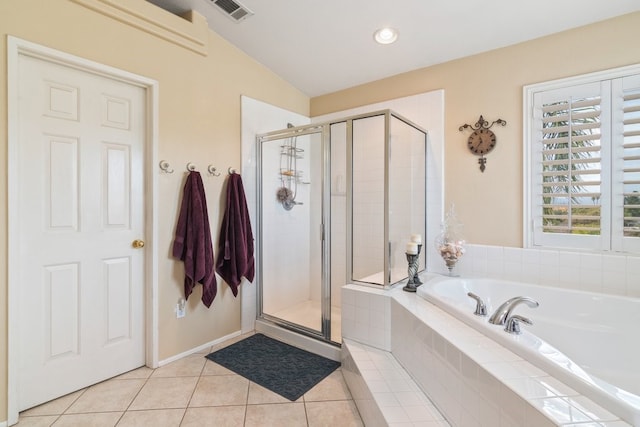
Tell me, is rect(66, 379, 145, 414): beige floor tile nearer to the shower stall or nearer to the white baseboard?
the white baseboard

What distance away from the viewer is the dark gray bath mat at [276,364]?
202 cm

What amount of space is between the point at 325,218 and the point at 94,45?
6.35 ft

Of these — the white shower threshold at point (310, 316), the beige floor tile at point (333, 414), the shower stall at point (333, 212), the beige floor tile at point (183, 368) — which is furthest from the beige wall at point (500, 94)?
the beige floor tile at point (183, 368)

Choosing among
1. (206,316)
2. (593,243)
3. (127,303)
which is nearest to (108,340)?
(127,303)

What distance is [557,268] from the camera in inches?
86.7

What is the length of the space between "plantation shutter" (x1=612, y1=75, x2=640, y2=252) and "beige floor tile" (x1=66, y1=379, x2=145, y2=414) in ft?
10.9

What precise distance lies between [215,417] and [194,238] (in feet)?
3.96

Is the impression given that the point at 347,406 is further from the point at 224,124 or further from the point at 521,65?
the point at 521,65

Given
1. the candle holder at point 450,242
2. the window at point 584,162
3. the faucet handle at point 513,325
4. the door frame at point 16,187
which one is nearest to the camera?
the faucet handle at point 513,325

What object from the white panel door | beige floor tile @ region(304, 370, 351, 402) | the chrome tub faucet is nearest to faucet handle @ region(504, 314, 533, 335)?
the chrome tub faucet

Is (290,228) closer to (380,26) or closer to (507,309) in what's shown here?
(380,26)

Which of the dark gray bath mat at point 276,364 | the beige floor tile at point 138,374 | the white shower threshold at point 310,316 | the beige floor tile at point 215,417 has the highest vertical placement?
the white shower threshold at point 310,316

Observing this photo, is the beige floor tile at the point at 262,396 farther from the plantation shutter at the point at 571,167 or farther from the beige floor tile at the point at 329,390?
the plantation shutter at the point at 571,167

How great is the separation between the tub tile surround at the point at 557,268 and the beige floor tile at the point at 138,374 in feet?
8.01
